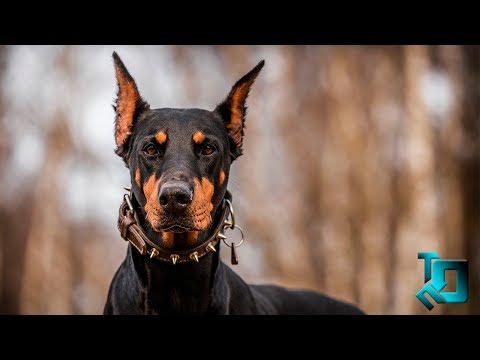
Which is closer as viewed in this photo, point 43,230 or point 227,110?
point 227,110

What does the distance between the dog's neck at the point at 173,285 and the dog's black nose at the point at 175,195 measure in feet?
0.96

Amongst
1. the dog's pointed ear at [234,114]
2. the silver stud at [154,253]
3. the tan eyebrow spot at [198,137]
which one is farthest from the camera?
the dog's pointed ear at [234,114]

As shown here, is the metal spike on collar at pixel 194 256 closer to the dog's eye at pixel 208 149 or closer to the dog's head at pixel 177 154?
the dog's head at pixel 177 154

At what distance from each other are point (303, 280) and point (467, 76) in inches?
136

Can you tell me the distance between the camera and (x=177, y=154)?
303 cm

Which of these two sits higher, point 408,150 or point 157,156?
point 408,150

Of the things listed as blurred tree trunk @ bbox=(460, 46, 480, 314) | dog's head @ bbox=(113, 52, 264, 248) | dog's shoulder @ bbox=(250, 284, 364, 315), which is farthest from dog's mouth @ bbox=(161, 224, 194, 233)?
blurred tree trunk @ bbox=(460, 46, 480, 314)

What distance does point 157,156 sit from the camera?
3072mm

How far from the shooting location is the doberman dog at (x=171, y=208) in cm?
289

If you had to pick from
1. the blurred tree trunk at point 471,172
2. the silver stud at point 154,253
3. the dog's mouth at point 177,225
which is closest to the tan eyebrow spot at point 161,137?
the dog's mouth at point 177,225

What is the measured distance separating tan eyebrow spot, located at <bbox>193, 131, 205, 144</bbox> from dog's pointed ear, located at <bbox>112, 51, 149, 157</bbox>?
0.43 meters

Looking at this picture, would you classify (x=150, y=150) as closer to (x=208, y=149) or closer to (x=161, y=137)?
(x=161, y=137)
